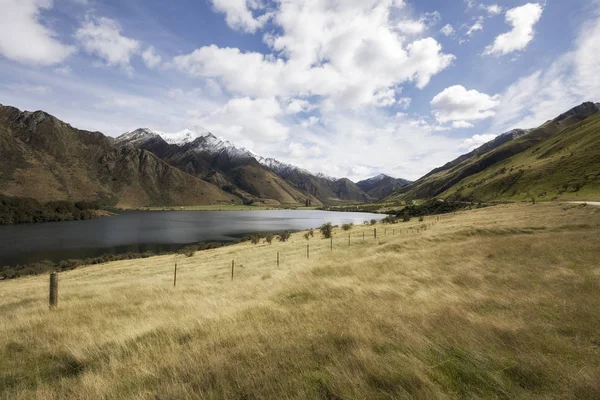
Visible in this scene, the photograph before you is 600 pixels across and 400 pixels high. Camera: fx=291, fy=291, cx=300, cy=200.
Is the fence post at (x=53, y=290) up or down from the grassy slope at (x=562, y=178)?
down

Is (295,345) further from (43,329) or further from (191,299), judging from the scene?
(43,329)

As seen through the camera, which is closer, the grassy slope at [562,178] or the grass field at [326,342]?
the grass field at [326,342]

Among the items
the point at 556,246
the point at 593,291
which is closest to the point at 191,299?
the point at 593,291

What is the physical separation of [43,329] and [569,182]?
4495 inches

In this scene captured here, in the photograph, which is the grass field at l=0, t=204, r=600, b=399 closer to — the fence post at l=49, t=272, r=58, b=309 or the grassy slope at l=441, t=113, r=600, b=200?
the fence post at l=49, t=272, r=58, b=309

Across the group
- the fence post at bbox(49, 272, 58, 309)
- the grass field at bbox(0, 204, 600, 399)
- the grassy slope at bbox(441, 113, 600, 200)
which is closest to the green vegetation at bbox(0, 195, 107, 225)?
the fence post at bbox(49, 272, 58, 309)

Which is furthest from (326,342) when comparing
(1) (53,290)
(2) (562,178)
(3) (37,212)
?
→ (3) (37,212)

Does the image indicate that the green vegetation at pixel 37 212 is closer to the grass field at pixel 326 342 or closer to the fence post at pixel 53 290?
the fence post at pixel 53 290

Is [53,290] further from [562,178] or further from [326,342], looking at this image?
[562,178]

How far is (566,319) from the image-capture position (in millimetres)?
7148

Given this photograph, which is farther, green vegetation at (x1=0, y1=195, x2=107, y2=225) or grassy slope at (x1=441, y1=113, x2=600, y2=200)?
green vegetation at (x1=0, y1=195, x2=107, y2=225)

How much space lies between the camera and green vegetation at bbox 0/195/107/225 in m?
118

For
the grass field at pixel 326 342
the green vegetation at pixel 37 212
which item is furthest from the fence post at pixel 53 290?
the green vegetation at pixel 37 212

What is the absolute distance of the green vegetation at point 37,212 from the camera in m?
118
